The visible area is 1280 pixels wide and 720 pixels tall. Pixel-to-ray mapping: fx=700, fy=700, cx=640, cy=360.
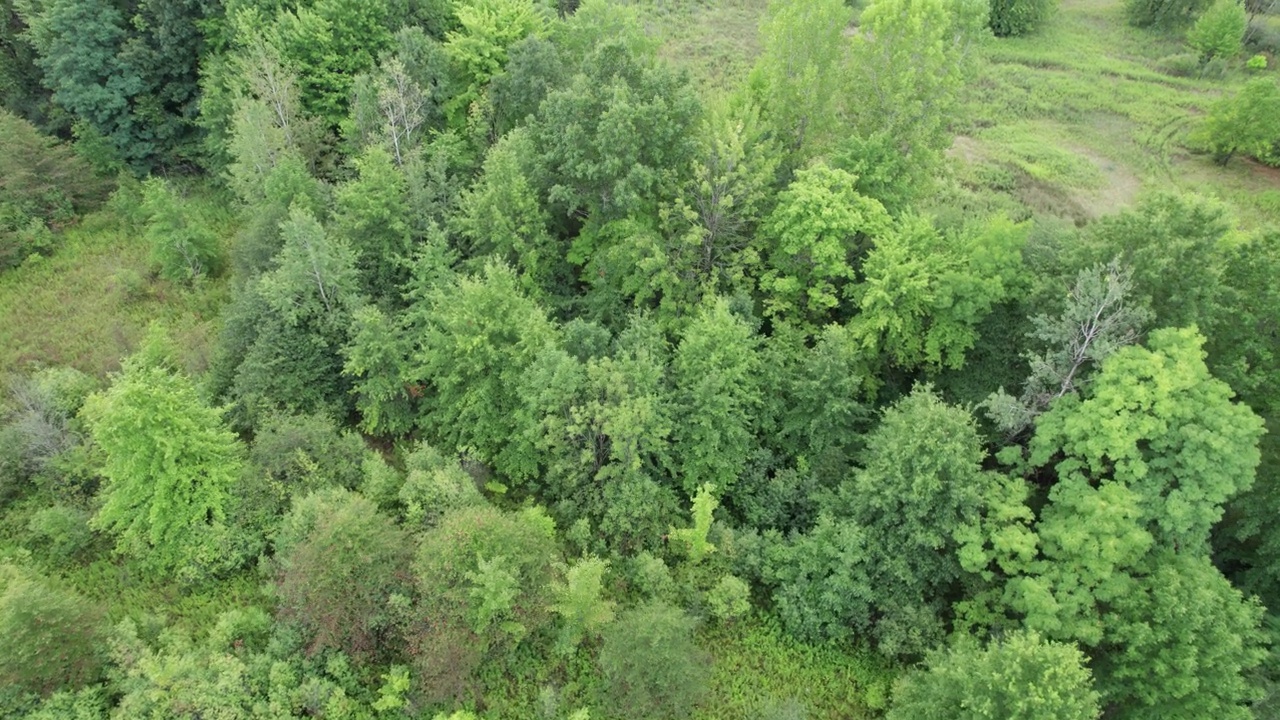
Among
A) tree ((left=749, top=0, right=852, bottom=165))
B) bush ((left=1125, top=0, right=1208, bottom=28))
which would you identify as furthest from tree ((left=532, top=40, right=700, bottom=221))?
bush ((left=1125, top=0, right=1208, bottom=28))

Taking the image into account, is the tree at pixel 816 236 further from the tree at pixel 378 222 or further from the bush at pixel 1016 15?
the bush at pixel 1016 15

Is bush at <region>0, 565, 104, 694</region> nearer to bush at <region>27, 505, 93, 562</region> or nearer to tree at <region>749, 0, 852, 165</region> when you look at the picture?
bush at <region>27, 505, 93, 562</region>

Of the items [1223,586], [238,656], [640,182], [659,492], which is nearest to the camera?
[1223,586]

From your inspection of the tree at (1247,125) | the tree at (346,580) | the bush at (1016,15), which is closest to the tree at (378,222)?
the tree at (346,580)

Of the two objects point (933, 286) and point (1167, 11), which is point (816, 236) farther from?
point (1167, 11)

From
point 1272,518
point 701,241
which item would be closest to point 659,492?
point 701,241

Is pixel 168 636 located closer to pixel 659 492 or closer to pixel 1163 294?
pixel 659 492
